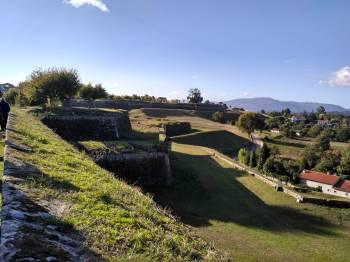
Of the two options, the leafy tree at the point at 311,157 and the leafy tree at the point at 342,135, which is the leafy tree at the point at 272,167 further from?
the leafy tree at the point at 342,135

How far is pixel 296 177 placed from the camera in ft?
150

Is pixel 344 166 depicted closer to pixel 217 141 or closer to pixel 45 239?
pixel 217 141

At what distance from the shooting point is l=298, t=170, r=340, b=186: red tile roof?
43.0 m

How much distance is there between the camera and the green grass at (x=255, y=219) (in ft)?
49.1

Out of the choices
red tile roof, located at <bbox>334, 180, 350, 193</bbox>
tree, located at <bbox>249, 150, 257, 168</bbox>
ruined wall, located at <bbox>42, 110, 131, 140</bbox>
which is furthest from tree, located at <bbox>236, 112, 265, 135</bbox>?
ruined wall, located at <bbox>42, 110, 131, 140</bbox>

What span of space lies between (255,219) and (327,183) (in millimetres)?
27471

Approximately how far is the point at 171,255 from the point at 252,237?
12.7 metres

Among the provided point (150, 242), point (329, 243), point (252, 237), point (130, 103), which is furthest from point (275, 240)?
point (130, 103)

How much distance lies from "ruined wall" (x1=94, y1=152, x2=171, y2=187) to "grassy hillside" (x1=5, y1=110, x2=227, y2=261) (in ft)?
37.1

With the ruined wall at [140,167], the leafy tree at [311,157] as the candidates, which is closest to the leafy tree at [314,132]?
the leafy tree at [311,157]

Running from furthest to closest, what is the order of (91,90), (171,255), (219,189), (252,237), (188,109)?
(188,109) < (91,90) < (219,189) < (252,237) < (171,255)

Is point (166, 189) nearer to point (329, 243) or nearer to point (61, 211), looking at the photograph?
point (329, 243)

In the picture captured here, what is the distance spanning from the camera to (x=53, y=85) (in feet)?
136

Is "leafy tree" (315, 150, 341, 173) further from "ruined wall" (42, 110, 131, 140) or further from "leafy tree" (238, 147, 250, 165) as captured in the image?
"ruined wall" (42, 110, 131, 140)
